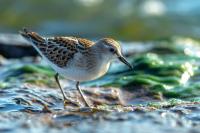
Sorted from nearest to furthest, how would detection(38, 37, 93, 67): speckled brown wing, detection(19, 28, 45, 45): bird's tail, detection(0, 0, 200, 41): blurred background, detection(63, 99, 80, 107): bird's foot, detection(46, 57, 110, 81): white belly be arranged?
detection(46, 57, 110, 81): white belly < detection(63, 99, 80, 107): bird's foot < detection(38, 37, 93, 67): speckled brown wing < detection(19, 28, 45, 45): bird's tail < detection(0, 0, 200, 41): blurred background

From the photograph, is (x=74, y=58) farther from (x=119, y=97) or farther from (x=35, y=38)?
(x=119, y=97)

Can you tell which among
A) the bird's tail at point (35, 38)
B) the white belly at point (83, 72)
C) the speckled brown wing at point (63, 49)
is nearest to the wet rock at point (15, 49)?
the bird's tail at point (35, 38)

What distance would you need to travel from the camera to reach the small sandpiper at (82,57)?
873 centimetres

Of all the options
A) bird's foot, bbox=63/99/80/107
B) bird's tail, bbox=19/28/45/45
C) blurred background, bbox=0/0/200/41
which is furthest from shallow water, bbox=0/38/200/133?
blurred background, bbox=0/0/200/41

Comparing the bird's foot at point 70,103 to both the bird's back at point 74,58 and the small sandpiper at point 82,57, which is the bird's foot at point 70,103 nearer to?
the small sandpiper at point 82,57

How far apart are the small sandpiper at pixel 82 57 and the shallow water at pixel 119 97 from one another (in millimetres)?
474

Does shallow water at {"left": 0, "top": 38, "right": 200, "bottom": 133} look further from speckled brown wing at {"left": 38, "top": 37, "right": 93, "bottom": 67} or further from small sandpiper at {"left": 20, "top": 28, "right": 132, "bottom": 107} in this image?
speckled brown wing at {"left": 38, "top": 37, "right": 93, "bottom": 67}

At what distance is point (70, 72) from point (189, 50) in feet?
18.1

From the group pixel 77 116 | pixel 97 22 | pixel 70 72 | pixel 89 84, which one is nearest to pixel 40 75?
pixel 89 84

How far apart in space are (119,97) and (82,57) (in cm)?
124

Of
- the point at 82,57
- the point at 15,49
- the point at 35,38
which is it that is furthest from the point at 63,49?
the point at 15,49

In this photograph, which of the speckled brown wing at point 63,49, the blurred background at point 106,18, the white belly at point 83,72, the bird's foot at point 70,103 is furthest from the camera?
the blurred background at point 106,18

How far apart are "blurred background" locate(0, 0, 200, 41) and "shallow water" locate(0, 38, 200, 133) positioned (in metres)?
5.24

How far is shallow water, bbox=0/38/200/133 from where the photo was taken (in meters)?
6.96
